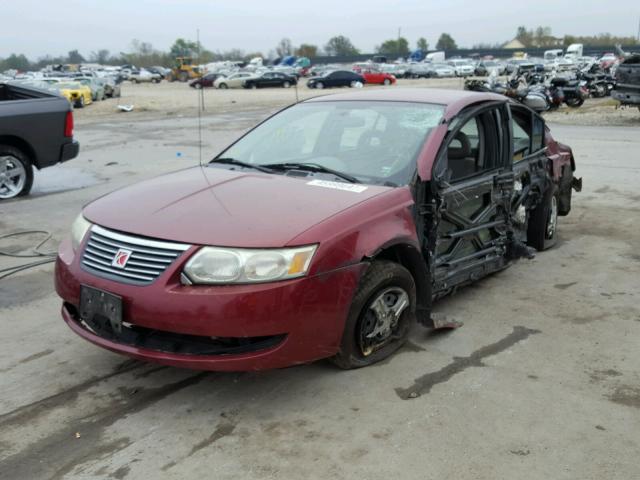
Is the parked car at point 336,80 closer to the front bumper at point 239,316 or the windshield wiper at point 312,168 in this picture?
the windshield wiper at point 312,168

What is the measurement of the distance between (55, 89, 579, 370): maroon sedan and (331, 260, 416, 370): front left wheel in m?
0.01

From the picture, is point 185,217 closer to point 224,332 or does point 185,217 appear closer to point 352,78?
point 224,332

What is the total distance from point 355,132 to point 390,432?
2267 millimetres

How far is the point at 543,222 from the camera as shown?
6.30 metres

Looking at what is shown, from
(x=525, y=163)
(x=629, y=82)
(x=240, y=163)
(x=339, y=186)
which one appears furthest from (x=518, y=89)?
(x=339, y=186)

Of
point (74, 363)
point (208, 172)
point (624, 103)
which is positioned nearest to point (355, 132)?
point (208, 172)

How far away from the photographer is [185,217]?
12.0 ft

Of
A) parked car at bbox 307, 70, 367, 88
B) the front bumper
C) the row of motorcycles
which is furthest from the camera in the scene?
parked car at bbox 307, 70, 367, 88

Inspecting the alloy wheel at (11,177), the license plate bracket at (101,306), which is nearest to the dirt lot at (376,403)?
→ the license plate bracket at (101,306)

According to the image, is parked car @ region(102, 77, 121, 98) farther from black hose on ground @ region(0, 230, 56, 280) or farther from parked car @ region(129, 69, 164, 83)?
black hose on ground @ region(0, 230, 56, 280)

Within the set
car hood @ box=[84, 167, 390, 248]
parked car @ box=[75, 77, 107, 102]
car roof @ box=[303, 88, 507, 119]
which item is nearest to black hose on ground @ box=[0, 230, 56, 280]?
car hood @ box=[84, 167, 390, 248]

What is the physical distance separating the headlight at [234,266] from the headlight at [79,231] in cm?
92

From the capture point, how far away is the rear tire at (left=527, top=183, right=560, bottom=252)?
6.21 m

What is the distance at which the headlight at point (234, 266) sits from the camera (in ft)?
10.9
